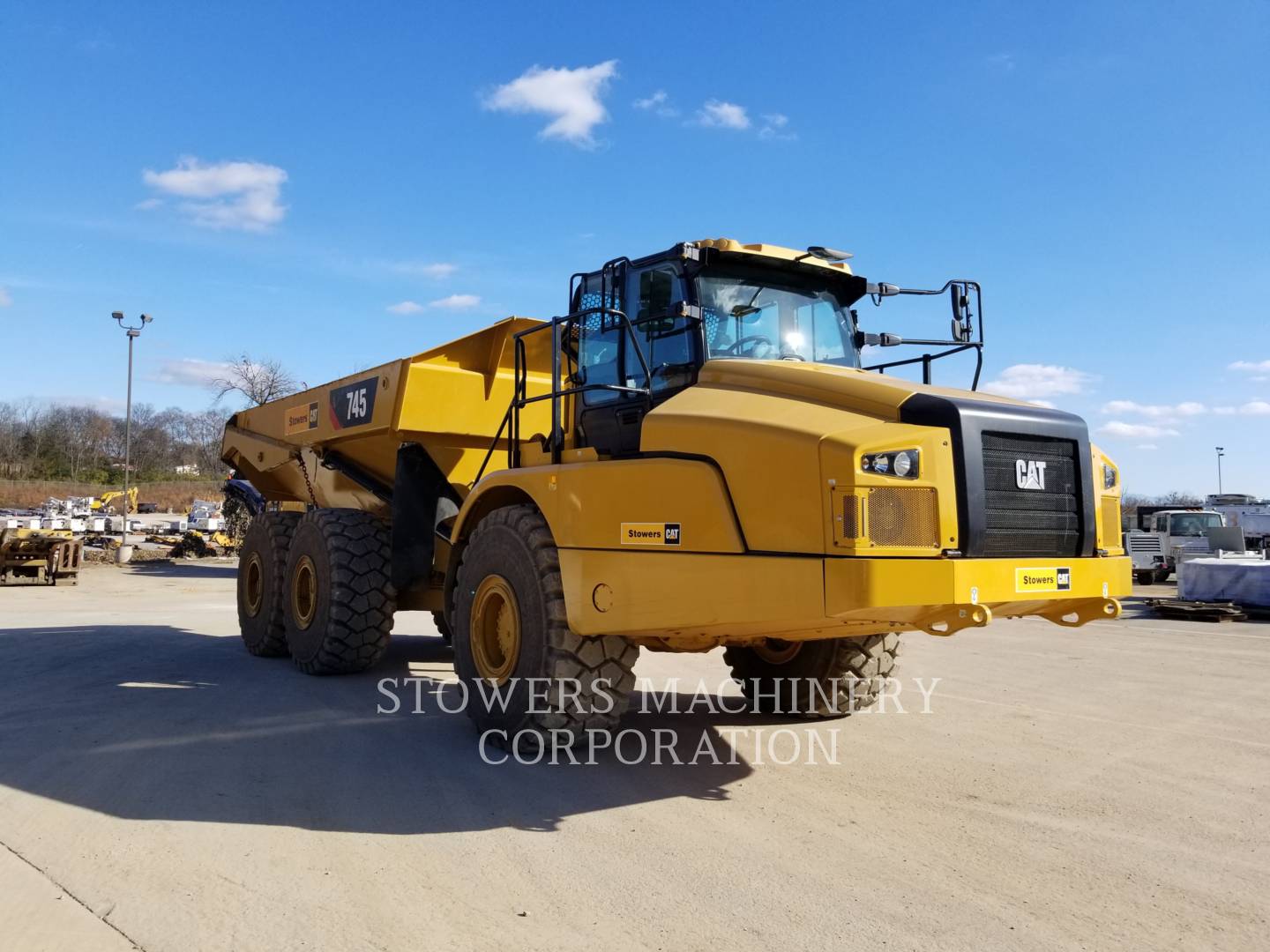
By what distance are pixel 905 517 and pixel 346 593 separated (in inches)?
217

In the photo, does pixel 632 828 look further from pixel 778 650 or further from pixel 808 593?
pixel 778 650

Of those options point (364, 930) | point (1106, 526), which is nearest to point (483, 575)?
point (364, 930)

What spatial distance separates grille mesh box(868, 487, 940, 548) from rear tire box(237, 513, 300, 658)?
6890 millimetres

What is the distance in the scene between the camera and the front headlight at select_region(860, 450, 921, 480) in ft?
13.9

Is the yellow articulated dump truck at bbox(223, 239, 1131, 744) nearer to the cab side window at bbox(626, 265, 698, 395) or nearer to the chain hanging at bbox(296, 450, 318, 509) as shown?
the cab side window at bbox(626, 265, 698, 395)

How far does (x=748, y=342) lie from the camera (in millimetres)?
5543

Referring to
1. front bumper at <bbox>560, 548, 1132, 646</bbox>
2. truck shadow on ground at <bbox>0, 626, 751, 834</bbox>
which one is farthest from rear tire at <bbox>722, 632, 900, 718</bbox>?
front bumper at <bbox>560, 548, 1132, 646</bbox>

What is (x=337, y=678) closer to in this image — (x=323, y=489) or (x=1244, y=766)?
(x=323, y=489)

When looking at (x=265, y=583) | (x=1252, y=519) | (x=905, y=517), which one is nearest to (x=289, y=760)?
(x=905, y=517)

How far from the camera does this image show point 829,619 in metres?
4.36

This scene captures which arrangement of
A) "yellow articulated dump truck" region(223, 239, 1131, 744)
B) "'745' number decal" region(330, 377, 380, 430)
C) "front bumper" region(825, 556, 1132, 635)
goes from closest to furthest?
"front bumper" region(825, 556, 1132, 635) → "yellow articulated dump truck" region(223, 239, 1131, 744) → "'745' number decal" region(330, 377, 380, 430)

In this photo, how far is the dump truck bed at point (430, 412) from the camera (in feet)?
27.0

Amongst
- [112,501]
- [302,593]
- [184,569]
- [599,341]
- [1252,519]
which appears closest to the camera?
[599,341]

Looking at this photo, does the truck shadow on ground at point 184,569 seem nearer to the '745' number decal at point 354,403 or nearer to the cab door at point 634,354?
the '745' number decal at point 354,403
